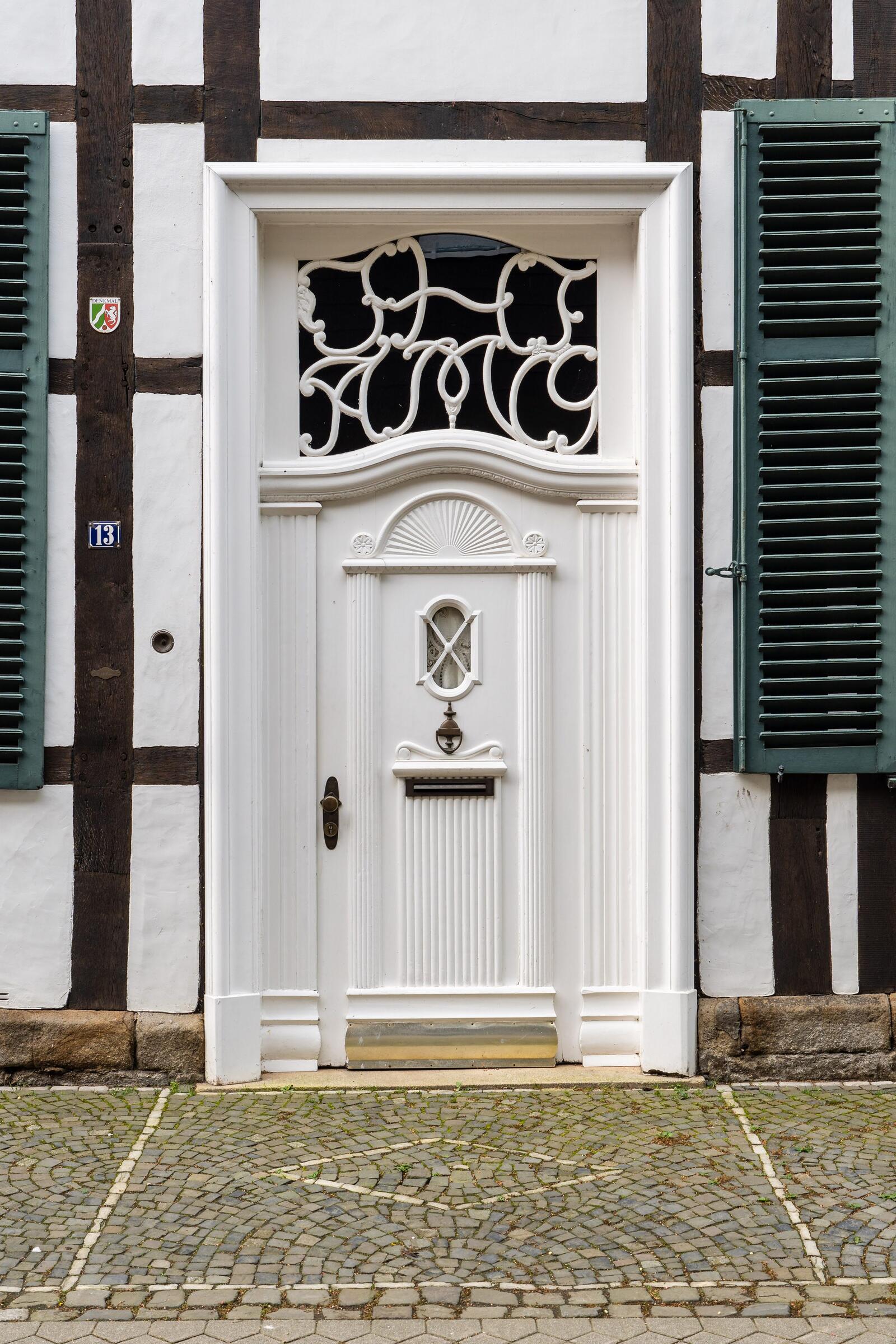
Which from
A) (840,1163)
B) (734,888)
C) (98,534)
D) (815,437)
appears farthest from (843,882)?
(98,534)

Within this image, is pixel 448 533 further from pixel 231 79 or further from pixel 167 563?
pixel 231 79

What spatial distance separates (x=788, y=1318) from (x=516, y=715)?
2.30 meters

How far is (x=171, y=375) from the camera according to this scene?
183 inches

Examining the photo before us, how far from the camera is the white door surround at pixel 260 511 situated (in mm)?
4582

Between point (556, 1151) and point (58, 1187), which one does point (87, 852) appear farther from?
point (556, 1151)

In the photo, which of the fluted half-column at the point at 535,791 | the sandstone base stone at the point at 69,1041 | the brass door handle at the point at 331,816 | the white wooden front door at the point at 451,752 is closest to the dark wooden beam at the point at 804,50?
the white wooden front door at the point at 451,752

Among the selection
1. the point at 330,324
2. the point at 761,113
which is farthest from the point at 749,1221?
the point at 761,113

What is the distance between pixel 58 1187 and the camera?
369cm

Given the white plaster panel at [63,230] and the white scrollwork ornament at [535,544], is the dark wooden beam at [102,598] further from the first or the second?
the white scrollwork ornament at [535,544]

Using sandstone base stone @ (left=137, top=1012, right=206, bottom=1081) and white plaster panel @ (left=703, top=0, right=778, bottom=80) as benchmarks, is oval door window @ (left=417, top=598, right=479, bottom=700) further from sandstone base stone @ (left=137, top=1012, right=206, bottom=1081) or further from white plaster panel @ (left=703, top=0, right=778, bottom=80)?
white plaster panel @ (left=703, top=0, right=778, bottom=80)

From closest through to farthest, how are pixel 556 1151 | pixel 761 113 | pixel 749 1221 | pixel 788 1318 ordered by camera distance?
pixel 788 1318 → pixel 749 1221 → pixel 556 1151 → pixel 761 113

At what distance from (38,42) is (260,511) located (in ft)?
6.20

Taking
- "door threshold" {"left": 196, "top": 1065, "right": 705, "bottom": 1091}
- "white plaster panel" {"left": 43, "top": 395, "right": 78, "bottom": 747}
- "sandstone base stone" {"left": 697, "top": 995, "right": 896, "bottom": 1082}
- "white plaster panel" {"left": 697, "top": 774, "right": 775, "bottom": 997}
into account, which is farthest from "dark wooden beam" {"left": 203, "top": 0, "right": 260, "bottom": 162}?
"sandstone base stone" {"left": 697, "top": 995, "right": 896, "bottom": 1082}

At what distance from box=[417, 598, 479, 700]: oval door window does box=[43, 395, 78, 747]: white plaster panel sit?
1.30 metres
